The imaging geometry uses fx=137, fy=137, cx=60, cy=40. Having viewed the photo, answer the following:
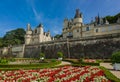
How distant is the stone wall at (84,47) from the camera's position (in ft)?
92.1

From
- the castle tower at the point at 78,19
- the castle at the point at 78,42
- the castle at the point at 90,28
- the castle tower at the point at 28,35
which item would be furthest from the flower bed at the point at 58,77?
the castle tower at the point at 28,35

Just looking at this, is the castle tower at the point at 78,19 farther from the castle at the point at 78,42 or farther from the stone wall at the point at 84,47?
the stone wall at the point at 84,47

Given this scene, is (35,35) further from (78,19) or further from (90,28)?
(90,28)

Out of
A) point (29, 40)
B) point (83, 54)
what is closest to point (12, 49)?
point (29, 40)

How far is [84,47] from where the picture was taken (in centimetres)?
3241

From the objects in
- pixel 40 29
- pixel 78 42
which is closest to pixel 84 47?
pixel 78 42

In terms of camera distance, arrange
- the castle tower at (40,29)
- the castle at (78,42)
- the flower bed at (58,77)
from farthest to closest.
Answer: the castle tower at (40,29) → the castle at (78,42) → the flower bed at (58,77)

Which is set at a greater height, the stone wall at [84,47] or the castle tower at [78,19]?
the castle tower at [78,19]

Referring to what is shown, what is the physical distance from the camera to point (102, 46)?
29.3 metres

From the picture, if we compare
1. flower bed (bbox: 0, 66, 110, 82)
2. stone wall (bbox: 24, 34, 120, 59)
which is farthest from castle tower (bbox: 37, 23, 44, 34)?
flower bed (bbox: 0, 66, 110, 82)

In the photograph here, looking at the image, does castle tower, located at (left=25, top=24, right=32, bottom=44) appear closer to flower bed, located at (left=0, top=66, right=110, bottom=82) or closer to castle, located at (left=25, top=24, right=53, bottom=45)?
castle, located at (left=25, top=24, right=53, bottom=45)

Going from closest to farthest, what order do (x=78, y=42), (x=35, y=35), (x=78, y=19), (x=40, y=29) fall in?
(x=78, y=42)
(x=78, y=19)
(x=35, y=35)
(x=40, y=29)

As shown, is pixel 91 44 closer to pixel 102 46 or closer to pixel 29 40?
pixel 102 46

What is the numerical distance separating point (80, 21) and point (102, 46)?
20.9 m
